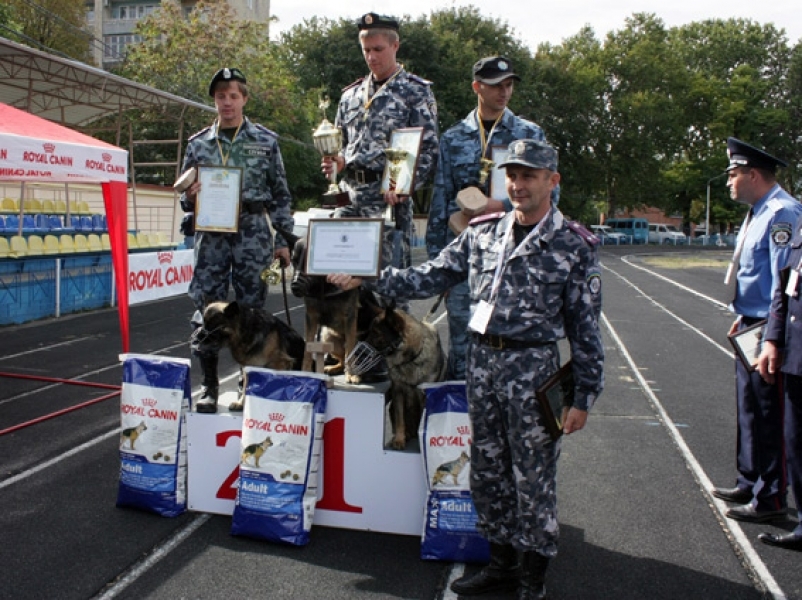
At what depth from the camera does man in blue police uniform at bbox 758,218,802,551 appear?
145 inches

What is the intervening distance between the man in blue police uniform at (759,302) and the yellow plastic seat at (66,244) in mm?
11223

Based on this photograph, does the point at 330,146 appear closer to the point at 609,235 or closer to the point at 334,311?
the point at 334,311

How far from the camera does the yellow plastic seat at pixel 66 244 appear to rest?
12.4 meters

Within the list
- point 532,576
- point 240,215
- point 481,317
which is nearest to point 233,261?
point 240,215

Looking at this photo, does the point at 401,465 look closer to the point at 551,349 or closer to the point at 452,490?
the point at 452,490

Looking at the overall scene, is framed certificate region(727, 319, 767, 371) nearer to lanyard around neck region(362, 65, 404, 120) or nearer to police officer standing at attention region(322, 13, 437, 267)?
police officer standing at attention region(322, 13, 437, 267)

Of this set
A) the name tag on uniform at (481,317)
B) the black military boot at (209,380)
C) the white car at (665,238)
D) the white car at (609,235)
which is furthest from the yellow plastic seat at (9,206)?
the white car at (665,238)

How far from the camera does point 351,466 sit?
3.82 meters

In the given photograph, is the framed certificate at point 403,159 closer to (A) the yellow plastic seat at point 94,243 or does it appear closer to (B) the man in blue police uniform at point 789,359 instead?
(B) the man in blue police uniform at point 789,359

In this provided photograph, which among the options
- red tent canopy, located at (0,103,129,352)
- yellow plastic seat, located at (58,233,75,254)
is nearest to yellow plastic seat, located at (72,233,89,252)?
yellow plastic seat, located at (58,233,75,254)

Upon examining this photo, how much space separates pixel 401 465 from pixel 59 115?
17.5 meters

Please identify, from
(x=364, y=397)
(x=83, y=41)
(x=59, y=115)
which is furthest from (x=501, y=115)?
(x=83, y=41)

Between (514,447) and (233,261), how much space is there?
241 centimetres

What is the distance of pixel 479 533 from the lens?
11.1 ft
